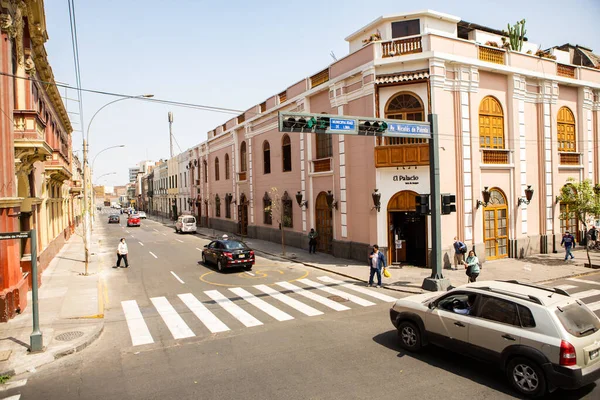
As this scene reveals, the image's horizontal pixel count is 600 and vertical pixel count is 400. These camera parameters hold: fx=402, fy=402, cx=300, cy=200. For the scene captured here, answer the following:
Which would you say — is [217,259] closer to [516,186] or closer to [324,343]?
[324,343]

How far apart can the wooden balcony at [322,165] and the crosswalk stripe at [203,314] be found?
11.7 meters

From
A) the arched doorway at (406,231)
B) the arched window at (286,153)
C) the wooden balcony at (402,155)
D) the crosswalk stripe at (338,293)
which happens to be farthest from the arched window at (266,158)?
the crosswalk stripe at (338,293)

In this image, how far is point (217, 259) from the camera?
66.7ft

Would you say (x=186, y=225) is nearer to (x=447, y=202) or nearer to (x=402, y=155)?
(x=402, y=155)

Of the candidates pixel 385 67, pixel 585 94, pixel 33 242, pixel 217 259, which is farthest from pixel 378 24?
pixel 33 242

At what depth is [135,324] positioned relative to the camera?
39.4 ft

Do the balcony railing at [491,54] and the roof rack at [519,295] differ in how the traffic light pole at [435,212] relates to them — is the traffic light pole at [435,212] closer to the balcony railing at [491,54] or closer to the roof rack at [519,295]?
the roof rack at [519,295]

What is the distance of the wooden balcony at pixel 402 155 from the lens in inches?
766

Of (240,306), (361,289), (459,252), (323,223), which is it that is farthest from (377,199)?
(240,306)

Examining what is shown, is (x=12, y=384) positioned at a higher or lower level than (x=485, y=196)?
lower

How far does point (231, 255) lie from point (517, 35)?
71.0 feet

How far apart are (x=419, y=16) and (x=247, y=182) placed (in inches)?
777

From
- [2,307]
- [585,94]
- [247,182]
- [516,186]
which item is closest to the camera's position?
[2,307]

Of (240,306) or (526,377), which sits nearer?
(526,377)
